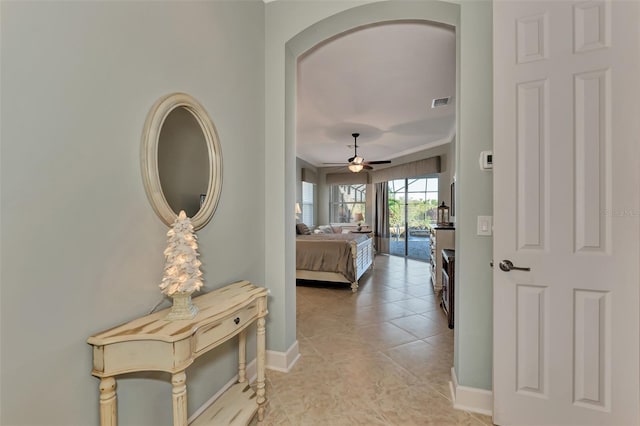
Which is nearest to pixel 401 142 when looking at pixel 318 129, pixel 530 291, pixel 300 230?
pixel 318 129

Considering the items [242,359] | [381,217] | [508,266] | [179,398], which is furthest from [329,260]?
[381,217]

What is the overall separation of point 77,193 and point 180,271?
18.8 inches

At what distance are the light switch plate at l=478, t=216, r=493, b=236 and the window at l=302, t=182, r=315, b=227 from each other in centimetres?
671

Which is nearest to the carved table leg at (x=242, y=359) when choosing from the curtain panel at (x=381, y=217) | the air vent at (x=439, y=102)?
the air vent at (x=439, y=102)

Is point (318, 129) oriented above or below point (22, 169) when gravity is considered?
above

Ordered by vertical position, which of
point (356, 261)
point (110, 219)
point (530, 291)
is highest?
point (110, 219)

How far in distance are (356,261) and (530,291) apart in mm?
3163

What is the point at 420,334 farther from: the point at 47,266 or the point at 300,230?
the point at 300,230

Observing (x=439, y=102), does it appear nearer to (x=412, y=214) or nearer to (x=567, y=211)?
(x=567, y=211)

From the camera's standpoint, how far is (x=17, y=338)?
873 mm

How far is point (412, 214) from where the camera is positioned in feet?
Result: 25.6

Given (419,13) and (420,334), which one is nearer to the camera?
(419,13)

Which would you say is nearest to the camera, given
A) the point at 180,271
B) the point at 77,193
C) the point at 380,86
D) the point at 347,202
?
the point at 77,193

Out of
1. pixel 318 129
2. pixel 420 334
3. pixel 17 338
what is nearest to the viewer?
pixel 17 338
